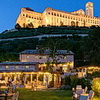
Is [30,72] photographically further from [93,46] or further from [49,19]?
[49,19]

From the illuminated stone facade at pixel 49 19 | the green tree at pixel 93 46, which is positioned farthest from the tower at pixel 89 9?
the green tree at pixel 93 46

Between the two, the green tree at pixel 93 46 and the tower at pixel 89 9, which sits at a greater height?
the tower at pixel 89 9

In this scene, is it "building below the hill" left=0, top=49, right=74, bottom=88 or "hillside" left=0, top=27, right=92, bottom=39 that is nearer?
"building below the hill" left=0, top=49, right=74, bottom=88

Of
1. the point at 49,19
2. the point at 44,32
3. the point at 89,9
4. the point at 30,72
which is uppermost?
the point at 89,9

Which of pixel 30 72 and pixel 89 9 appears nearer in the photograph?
pixel 30 72

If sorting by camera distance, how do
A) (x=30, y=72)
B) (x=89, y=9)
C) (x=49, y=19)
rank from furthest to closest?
(x=89, y=9) → (x=49, y=19) → (x=30, y=72)

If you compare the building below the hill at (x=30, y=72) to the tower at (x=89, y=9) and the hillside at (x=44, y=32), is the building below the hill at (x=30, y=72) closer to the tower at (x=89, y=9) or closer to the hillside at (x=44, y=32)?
the hillside at (x=44, y=32)

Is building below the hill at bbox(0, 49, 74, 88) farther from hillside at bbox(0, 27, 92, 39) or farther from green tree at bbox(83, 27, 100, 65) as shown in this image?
hillside at bbox(0, 27, 92, 39)

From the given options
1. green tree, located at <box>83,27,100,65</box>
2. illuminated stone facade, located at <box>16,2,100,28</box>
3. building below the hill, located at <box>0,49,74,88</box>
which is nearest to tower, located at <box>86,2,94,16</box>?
illuminated stone facade, located at <box>16,2,100,28</box>

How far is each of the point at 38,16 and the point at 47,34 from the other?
4849 centimetres

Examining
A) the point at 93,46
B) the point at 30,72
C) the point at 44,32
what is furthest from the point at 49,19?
the point at 30,72

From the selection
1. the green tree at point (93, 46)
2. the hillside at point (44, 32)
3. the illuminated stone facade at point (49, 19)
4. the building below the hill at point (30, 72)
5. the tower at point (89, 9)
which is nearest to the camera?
the building below the hill at point (30, 72)

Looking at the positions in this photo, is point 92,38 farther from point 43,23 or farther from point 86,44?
point 43,23

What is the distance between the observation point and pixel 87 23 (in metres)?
137
